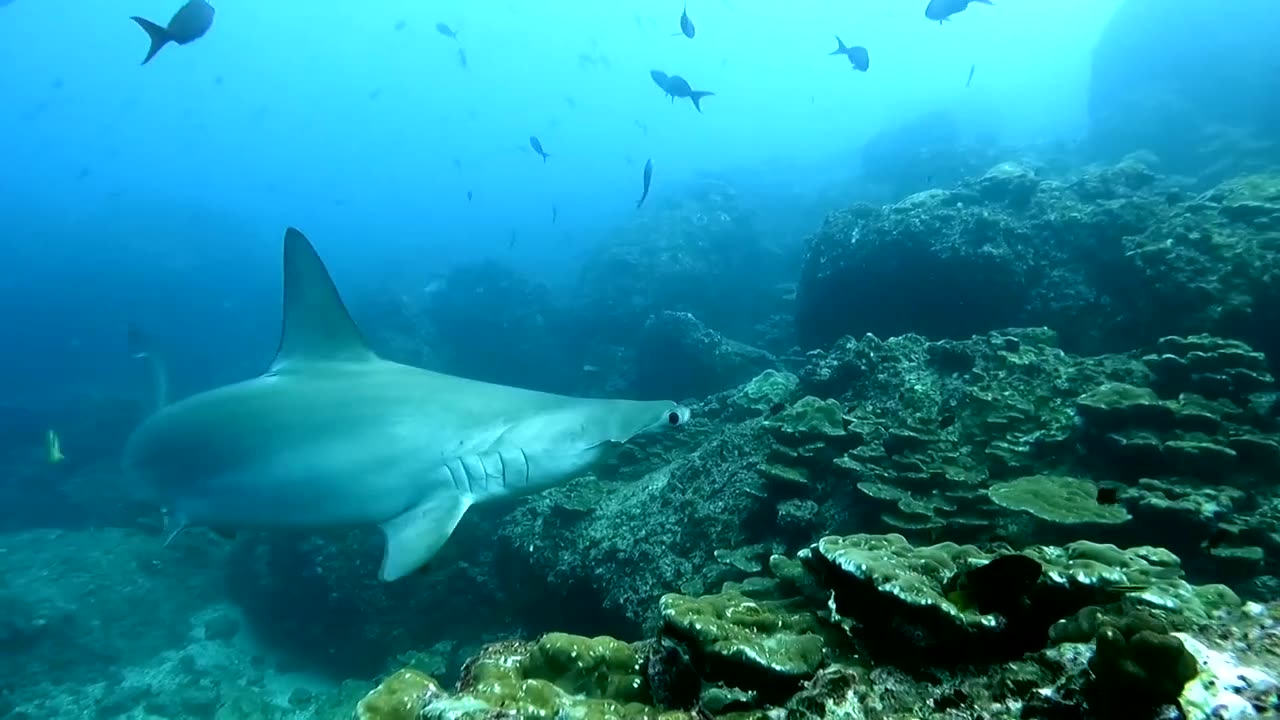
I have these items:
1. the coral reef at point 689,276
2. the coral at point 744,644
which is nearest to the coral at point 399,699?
the coral at point 744,644

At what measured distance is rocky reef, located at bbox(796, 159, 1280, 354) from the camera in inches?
261

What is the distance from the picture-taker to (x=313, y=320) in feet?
18.3

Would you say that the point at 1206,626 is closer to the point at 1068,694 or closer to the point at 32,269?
the point at 1068,694

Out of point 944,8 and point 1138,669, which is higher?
point 944,8

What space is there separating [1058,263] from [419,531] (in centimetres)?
972

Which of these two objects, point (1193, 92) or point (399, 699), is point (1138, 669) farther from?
point (1193, 92)

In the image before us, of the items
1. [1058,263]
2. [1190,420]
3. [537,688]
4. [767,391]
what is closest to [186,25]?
[767,391]

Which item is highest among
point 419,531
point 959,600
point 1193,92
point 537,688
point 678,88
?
point 1193,92

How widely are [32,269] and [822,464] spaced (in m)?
60.0

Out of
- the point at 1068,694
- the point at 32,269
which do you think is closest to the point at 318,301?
the point at 1068,694

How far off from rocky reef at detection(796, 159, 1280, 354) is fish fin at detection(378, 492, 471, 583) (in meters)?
7.39

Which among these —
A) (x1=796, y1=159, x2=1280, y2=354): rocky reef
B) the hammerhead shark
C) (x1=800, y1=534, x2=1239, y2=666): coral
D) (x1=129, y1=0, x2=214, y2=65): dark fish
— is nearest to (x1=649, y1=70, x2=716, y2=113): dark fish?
(x1=796, y1=159, x2=1280, y2=354): rocky reef

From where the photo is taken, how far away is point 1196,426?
4.65 meters

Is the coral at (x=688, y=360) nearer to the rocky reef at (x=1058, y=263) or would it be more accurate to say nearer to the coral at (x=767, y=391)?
the rocky reef at (x=1058, y=263)
